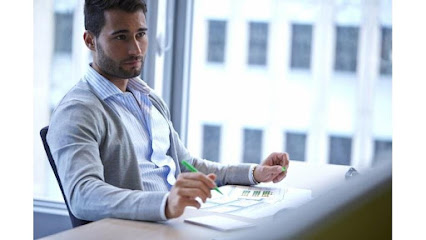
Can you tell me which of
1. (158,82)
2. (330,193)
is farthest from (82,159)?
(158,82)

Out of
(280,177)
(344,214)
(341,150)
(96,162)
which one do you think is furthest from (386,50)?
(344,214)

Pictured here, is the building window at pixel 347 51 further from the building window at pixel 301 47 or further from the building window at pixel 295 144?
the building window at pixel 295 144

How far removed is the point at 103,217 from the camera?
1.43 metres

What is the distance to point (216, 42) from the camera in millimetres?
3189

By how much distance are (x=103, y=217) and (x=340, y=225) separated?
98cm

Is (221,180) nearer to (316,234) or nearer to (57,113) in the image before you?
(57,113)

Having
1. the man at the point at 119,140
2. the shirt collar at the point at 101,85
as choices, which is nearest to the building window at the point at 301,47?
the man at the point at 119,140

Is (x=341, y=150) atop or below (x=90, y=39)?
below

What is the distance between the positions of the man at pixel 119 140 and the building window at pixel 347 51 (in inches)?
48.1

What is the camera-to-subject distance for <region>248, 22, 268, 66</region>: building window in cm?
307

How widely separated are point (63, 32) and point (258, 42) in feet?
2.98

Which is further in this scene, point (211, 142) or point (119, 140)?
point (211, 142)

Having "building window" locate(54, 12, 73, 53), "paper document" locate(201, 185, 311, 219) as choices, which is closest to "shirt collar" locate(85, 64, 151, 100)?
→ "paper document" locate(201, 185, 311, 219)

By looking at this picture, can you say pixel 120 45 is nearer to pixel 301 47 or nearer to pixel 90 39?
pixel 90 39
